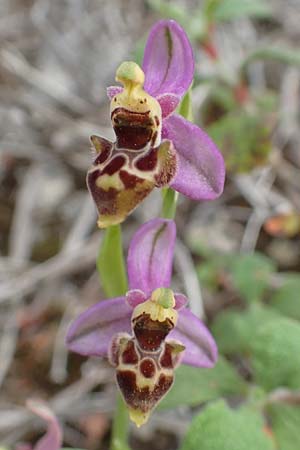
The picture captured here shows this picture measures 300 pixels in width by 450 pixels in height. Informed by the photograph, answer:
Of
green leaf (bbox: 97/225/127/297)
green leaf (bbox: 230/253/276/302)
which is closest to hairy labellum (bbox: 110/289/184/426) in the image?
green leaf (bbox: 97/225/127/297)

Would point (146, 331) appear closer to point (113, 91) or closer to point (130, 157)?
point (130, 157)

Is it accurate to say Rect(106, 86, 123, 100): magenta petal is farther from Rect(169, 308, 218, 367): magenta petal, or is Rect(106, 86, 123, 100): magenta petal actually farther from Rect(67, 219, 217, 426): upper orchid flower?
Rect(169, 308, 218, 367): magenta petal

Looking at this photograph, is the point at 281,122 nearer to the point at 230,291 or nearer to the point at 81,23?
the point at 230,291

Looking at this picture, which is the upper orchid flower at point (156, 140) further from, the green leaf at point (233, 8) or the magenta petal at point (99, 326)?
the green leaf at point (233, 8)

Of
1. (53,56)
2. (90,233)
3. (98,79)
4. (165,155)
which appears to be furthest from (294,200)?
(165,155)

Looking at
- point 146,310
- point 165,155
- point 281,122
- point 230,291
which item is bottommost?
point 230,291

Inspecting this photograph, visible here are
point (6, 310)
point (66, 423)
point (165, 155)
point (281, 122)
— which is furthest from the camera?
point (281, 122)

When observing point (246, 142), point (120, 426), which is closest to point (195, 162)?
point (120, 426)
